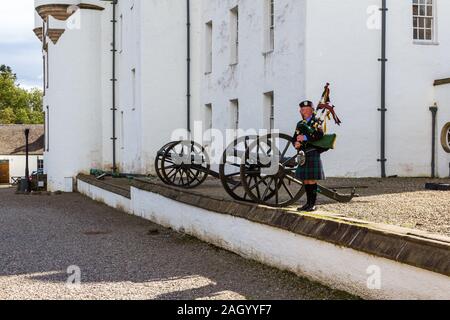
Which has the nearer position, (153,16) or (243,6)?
(243,6)

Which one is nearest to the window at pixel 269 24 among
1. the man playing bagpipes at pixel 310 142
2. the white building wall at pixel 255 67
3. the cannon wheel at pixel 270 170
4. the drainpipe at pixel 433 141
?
the white building wall at pixel 255 67

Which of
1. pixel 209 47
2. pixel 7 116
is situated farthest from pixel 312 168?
pixel 7 116

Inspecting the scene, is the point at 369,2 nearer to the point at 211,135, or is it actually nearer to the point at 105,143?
the point at 211,135

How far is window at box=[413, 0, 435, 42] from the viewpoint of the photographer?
57.9ft

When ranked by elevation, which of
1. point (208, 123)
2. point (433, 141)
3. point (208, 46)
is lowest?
point (433, 141)

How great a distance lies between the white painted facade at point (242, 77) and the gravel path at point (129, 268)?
5.64 metres

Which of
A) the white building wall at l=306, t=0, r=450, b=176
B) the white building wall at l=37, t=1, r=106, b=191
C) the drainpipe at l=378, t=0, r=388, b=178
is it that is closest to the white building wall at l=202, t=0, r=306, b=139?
the white building wall at l=306, t=0, r=450, b=176

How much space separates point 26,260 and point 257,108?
1022 cm

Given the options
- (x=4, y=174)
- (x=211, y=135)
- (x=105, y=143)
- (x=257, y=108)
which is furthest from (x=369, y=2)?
(x=4, y=174)

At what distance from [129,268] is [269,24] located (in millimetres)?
11022

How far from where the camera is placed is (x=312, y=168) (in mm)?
8594

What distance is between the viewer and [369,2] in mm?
16969

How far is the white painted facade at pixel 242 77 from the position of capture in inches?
661

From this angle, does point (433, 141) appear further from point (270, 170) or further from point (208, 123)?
point (270, 170)
